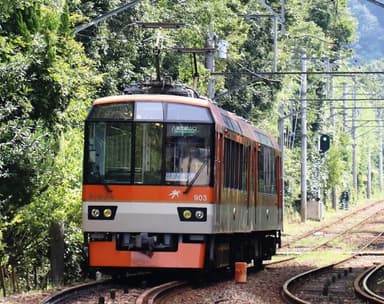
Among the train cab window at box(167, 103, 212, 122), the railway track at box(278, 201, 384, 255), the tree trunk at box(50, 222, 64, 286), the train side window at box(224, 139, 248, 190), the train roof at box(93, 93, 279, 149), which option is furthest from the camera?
the railway track at box(278, 201, 384, 255)

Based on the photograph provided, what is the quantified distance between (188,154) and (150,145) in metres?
0.64

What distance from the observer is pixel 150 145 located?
17156mm

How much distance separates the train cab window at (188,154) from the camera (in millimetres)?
17016

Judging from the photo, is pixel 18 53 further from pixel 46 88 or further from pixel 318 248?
pixel 318 248

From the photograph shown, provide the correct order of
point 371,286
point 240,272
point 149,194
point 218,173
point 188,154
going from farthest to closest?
point 371,286, point 240,272, point 218,173, point 188,154, point 149,194

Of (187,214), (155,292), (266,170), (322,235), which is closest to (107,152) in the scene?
(187,214)

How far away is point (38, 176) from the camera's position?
19797 mm

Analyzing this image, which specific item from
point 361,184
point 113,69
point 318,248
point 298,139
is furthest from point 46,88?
point 361,184

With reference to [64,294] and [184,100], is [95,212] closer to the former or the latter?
[64,294]

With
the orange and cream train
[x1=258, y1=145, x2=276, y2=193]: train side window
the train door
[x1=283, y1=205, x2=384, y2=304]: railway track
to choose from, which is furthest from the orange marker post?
[x1=258, y1=145, x2=276, y2=193]: train side window

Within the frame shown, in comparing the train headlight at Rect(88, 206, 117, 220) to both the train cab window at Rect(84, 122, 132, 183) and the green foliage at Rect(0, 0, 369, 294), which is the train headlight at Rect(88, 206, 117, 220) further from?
the green foliage at Rect(0, 0, 369, 294)

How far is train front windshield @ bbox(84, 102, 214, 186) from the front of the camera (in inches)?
670

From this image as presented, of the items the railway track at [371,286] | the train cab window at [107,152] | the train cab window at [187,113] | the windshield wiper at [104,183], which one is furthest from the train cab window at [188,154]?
the railway track at [371,286]

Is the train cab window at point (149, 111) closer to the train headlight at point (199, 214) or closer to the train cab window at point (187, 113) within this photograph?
the train cab window at point (187, 113)
